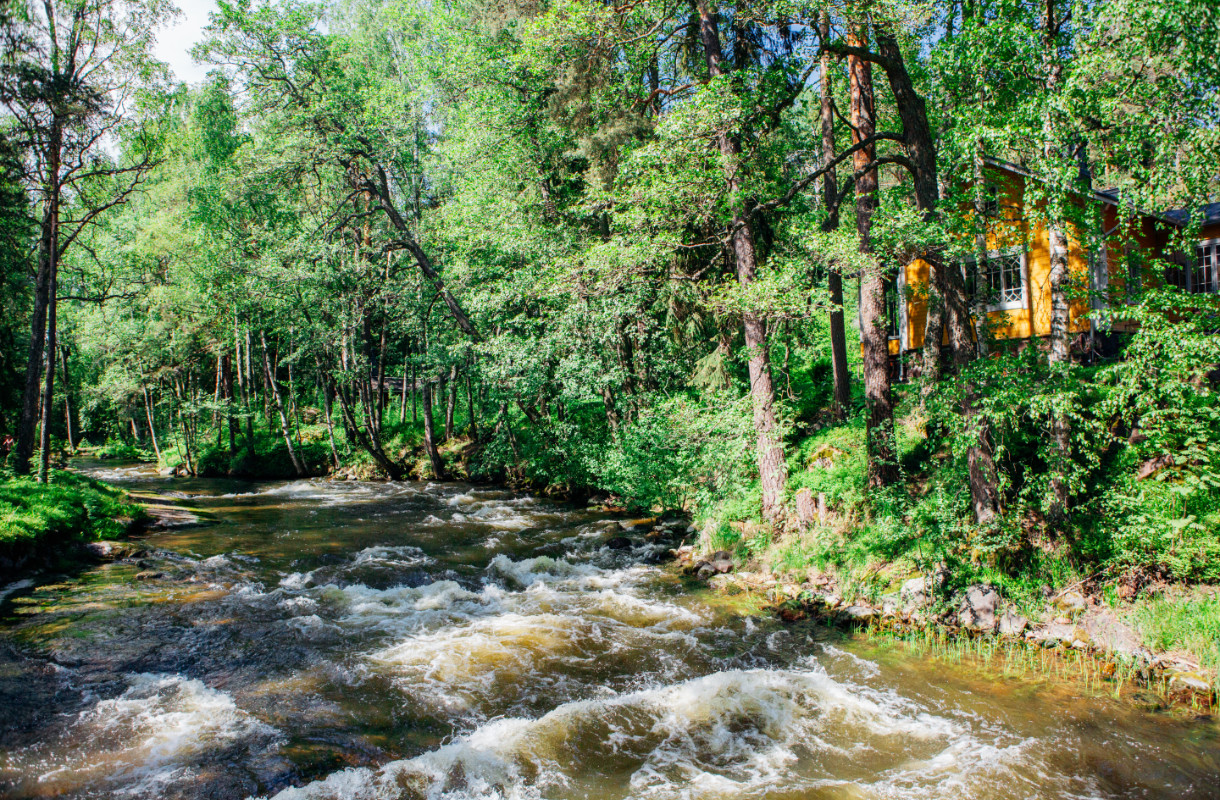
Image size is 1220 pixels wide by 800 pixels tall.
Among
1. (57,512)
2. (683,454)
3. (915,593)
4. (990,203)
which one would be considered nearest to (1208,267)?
(990,203)

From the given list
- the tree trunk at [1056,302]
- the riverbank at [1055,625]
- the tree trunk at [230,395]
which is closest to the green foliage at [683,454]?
the riverbank at [1055,625]

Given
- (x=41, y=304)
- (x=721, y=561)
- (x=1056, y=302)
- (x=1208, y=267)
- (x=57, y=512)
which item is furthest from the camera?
(x=1208, y=267)

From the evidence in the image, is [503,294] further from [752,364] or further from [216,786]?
[216,786]

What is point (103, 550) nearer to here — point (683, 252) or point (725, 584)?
point (725, 584)

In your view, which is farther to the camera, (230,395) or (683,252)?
(230,395)

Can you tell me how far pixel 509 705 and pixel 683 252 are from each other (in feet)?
37.2

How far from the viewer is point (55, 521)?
12891 mm

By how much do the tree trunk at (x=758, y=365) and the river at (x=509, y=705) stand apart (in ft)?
8.92

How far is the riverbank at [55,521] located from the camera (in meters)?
11.5

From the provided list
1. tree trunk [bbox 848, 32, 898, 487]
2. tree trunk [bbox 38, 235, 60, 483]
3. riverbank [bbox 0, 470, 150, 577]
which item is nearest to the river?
riverbank [bbox 0, 470, 150, 577]

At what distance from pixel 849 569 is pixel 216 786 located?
8.62 meters

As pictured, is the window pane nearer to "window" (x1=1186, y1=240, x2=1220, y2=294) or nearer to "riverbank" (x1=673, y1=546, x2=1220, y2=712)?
"window" (x1=1186, y1=240, x2=1220, y2=294)

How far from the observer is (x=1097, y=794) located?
5.25 metres

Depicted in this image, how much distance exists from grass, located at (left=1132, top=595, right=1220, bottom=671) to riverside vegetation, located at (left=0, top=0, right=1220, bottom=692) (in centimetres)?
4
